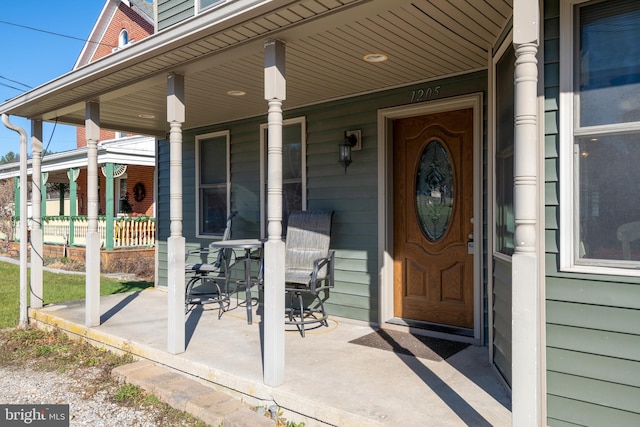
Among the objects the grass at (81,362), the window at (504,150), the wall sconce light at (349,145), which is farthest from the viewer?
the wall sconce light at (349,145)

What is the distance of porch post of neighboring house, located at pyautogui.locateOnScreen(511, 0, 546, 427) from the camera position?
6.77 feet

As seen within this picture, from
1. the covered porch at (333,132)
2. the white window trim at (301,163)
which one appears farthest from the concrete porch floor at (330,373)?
the white window trim at (301,163)

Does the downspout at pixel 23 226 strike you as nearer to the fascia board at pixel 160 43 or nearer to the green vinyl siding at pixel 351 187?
the fascia board at pixel 160 43

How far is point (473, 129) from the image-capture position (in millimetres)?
4043

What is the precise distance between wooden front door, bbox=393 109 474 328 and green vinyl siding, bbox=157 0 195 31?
3.29 metres

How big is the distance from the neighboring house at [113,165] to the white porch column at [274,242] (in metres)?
7.43

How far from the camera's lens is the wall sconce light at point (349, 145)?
15.5 feet

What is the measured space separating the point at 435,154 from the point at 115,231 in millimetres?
8116

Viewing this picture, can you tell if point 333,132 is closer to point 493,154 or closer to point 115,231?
Result: point 493,154

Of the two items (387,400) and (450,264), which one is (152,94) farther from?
(387,400)

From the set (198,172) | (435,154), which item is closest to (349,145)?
(435,154)

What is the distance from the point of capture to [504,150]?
307 cm

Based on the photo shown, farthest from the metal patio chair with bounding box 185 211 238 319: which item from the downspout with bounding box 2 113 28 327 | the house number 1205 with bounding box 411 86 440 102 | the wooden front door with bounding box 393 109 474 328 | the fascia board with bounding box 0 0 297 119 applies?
the house number 1205 with bounding box 411 86 440 102

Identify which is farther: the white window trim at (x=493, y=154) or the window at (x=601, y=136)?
the white window trim at (x=493, y=154)
